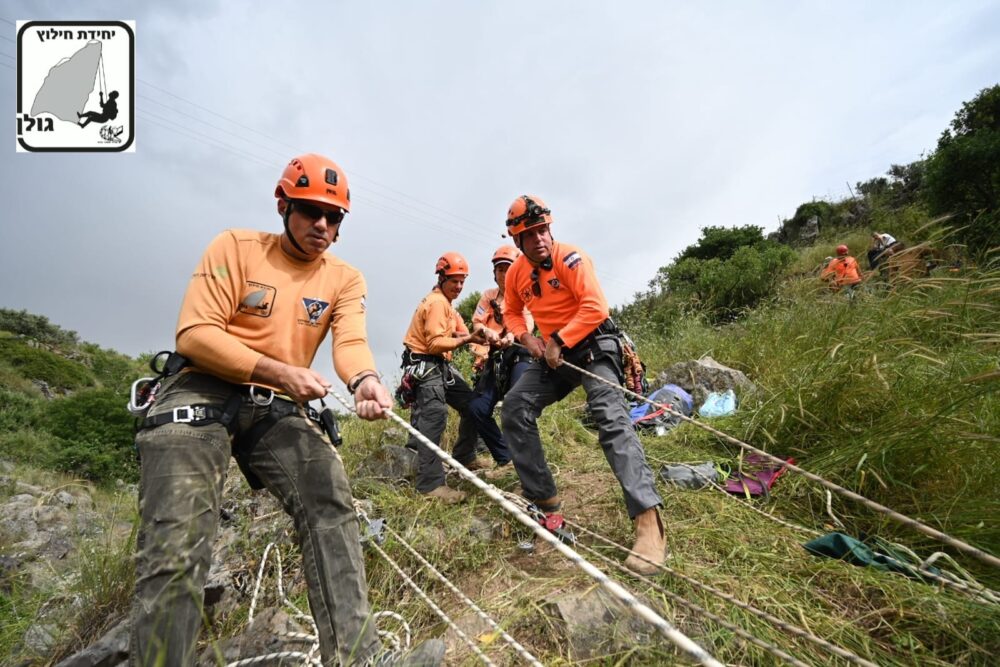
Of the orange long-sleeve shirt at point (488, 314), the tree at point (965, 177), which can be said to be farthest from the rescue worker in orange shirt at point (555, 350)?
the tree at point (965, 177)

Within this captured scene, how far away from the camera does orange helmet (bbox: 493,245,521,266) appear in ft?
19.0

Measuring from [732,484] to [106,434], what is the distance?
29101 mm

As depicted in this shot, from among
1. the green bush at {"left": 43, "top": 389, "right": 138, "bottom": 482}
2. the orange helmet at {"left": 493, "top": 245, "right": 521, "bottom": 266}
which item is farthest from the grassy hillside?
the green bush at {"left": 43, "top": 389, "right": 138, "bottom": 482}

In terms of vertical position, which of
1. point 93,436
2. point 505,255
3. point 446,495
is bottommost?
point 446,495

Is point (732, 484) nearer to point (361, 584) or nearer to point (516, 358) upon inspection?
point (516, 358)

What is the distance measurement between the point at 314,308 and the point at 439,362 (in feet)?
7.57

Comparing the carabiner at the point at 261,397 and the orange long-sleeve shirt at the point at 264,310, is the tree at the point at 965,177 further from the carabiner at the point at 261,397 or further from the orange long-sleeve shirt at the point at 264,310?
the carabiner at the point at 261,397

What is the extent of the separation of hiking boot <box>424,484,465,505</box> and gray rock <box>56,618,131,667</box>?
1915 mm

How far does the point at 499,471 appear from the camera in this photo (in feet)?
15.3

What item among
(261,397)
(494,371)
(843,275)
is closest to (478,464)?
(494,371)

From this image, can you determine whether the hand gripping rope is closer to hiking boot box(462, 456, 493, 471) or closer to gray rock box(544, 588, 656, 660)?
gray rock box(544, 588, 656, 660)

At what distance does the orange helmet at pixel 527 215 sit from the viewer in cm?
331

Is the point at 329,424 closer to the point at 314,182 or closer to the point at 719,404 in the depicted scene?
the point at 314,182

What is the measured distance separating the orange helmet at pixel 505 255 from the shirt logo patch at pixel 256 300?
3812 mm
